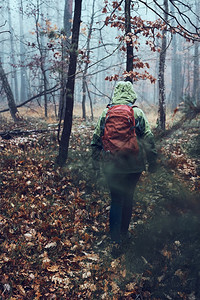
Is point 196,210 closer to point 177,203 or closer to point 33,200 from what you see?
point 177,203

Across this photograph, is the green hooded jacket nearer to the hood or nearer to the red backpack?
the hood

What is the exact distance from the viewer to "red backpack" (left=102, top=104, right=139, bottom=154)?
3.09m

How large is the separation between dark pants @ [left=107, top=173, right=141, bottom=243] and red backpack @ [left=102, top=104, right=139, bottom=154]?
386mm

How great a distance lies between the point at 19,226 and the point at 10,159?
2251 mm

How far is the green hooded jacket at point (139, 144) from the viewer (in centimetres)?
316

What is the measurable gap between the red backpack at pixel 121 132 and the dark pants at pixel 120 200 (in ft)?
1.27

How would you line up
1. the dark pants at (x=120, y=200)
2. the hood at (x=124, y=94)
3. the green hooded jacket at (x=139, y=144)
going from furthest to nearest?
the hood at (x=124, y=94) < the dark pants at (x=120, y=200) < the green hooded jacket at (x=139, y=144)

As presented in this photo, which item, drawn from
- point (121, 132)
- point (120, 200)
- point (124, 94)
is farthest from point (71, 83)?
point (120, 200)

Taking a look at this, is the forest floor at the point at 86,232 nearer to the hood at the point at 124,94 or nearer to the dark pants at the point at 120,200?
the dark pants at the point at 120,200

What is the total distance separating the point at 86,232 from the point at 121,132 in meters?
2.04

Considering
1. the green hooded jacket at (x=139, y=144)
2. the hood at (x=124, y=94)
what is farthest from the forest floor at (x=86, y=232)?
the hood at (x=124, y=94)

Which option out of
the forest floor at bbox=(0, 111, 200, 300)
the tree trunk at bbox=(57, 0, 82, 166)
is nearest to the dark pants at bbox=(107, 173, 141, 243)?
the forest floor at bbox=(0, 111, 200, 300)

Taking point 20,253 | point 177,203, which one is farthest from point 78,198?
point 177,203

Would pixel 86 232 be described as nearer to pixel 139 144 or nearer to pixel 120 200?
pixel 120 200
